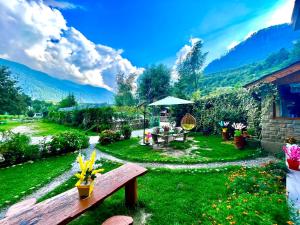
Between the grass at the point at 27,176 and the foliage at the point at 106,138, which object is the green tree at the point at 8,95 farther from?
the grass at the point at 27,176

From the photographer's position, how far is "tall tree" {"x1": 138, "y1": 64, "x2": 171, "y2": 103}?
108 feet

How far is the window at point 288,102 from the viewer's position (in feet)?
21.5

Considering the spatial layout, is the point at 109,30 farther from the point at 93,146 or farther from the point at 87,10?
the point at 93,146

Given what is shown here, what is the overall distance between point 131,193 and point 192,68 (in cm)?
3828

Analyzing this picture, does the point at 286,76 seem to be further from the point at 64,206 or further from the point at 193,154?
the point at 64,206

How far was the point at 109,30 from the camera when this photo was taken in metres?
29.7

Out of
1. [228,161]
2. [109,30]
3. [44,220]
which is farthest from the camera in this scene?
[109,30]

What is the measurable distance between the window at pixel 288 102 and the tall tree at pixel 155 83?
2600cm

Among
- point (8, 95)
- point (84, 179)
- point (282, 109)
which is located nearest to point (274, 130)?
point (282, 109)

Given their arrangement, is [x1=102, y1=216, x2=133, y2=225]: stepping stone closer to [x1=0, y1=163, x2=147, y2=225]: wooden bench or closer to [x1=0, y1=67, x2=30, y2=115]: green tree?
[x1=0, y1=163, x2=147, y2=225]: wooden bench

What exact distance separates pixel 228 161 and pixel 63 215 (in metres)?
5.54

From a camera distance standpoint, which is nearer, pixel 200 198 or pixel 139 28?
pixel 200 198

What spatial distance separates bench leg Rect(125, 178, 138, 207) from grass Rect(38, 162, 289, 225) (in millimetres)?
116

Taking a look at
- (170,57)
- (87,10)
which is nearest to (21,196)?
(87,10)
